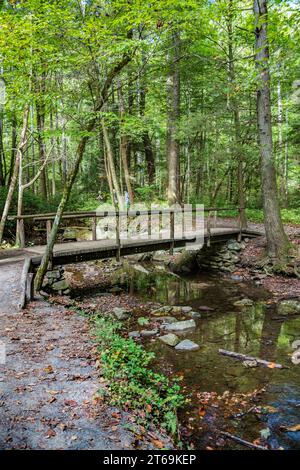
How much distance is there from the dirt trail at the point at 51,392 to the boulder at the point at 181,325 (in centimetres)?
220

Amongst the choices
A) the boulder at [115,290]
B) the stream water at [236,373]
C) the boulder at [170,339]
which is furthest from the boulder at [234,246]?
the boulder at [170,339]

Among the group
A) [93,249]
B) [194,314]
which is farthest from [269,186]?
[93,249]

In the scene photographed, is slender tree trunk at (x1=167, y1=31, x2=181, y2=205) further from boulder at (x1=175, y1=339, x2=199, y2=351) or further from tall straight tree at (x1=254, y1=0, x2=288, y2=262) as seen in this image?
boulder at (x1=175, y1=339, x2=199, y2=351)

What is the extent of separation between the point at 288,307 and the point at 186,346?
144 inches

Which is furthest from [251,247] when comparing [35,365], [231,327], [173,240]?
[35,365]

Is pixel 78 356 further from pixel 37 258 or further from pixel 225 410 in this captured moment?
pixel 37 258

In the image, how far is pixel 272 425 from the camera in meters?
4.33

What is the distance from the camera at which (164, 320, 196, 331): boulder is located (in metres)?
7.55

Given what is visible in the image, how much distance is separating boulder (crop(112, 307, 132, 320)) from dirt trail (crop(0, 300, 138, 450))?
6.52ft

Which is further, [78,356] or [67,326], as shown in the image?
[67,326]

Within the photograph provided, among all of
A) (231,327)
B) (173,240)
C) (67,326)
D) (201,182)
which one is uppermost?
(201,182)

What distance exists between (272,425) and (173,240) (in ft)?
25.7

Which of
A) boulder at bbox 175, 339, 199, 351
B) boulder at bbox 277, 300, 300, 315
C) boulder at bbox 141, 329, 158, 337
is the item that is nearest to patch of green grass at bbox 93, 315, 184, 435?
boulder at bbox 175, 339, 199, 351

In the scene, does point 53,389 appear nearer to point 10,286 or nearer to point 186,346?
point 186,346
